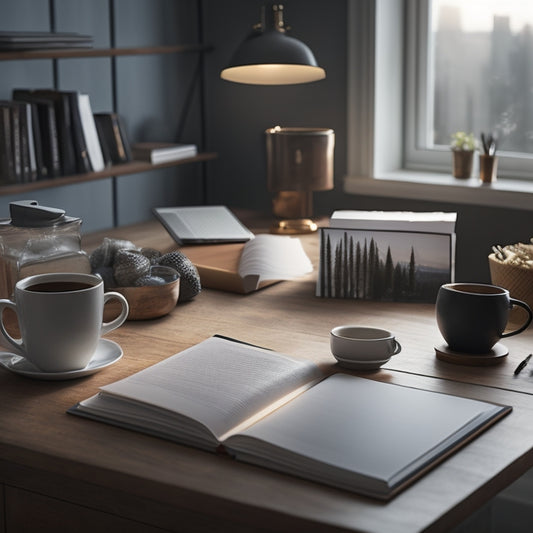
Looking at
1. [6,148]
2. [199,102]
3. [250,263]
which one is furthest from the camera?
[199,102]

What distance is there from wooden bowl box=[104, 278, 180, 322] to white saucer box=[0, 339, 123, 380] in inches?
5.5

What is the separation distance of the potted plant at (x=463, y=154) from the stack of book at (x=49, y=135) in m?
0.96

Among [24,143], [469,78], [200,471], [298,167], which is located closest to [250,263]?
[298,167]

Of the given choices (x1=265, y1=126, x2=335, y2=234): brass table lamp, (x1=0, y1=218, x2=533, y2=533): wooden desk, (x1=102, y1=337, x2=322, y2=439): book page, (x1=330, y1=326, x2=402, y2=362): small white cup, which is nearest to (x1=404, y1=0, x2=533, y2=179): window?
(x1=265, y1=126, x2=335, y2=234): brass table lamp

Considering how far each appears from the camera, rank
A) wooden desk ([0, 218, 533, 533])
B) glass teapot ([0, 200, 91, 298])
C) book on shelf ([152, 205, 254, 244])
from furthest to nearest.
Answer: book on shelf ([152, 205, 254, 244]) → glass teapot ([0, 200, 91, 298]) → wooden desk ([0, 218, 533, 533])

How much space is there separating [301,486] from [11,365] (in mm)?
549

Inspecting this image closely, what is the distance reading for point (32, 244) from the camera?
1.57 meters

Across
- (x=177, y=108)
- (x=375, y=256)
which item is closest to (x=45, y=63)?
(x=177, y=108)

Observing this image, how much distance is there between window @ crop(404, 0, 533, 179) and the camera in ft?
8.36

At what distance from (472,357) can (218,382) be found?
0.41 meters

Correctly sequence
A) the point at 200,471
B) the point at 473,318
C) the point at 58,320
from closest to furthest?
the point at 200,471 < the point at 58,320 < the point at 473,318

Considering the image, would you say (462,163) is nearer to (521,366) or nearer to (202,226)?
(202,226)

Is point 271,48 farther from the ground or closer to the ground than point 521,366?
farther from the ground

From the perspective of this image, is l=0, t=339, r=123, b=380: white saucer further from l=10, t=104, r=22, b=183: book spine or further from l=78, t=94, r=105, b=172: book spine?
l=78, t=94, r=105, b=172: book spine
